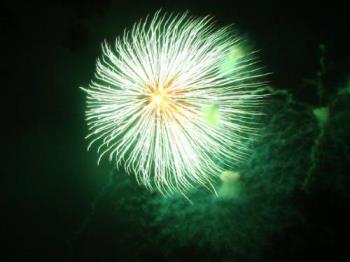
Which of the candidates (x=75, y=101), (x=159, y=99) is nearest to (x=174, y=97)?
(x=159, y=99)

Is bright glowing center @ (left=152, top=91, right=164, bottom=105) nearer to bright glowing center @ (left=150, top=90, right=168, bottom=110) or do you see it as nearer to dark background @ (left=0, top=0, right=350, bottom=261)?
bright glowing center @ (left=150, top=90, right=168, bottom=110)

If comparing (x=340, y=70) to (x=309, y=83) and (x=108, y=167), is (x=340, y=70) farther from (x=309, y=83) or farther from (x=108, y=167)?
(x=108, y=167)

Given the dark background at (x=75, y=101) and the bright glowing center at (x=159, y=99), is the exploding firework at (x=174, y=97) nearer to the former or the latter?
the bright glowing center at (x=159, y=99)

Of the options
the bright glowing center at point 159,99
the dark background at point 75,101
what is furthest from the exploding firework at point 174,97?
the dark background at point 75,101

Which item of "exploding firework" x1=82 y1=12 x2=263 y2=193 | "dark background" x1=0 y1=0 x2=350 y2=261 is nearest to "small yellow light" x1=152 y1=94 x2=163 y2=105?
"exploding firework" x1=82 y1=12 x2=263 y2=193

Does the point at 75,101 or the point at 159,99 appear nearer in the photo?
the point at 159,99

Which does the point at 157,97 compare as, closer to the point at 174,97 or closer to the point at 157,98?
the point at 157,98

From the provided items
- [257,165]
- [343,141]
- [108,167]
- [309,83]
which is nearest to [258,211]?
[257,165]

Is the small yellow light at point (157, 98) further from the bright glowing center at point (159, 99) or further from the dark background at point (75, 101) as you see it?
the dark background at point (75, 101)

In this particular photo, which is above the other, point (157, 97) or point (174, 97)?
point (174, 97)
